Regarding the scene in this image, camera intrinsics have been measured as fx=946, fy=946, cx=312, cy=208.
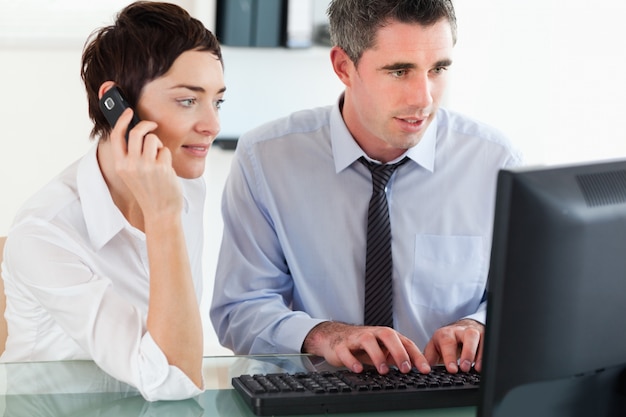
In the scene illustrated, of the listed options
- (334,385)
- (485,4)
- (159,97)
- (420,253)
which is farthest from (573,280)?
(485,4)

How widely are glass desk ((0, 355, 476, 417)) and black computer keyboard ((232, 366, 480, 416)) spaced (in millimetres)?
16

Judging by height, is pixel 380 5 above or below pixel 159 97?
Result: above

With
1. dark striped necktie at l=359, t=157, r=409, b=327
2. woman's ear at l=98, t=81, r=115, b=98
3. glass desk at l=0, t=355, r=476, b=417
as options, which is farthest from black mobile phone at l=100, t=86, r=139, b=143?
dark striped necktie at l=359, t=157, r=409, b=327

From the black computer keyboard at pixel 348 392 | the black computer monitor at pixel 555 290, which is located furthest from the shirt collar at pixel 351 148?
the black computer monitor at pixel 555 290

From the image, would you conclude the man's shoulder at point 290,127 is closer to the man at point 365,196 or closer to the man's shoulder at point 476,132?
the man at point 365,196

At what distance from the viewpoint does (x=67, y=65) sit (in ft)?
11.7

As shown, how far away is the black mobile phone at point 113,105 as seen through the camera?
5.32ft

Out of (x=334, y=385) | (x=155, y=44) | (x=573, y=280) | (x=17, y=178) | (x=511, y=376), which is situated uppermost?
(x=155, y=44)

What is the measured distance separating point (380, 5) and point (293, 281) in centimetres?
62

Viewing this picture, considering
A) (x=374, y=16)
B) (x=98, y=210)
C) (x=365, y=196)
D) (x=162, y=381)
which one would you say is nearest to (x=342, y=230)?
(x=365, y=196)

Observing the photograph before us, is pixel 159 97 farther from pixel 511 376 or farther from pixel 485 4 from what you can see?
→ pixel 485 4

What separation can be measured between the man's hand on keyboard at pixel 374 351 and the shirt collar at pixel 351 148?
0.49 meters

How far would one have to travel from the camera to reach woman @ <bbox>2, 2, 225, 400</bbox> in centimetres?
146

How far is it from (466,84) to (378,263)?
1915mm
